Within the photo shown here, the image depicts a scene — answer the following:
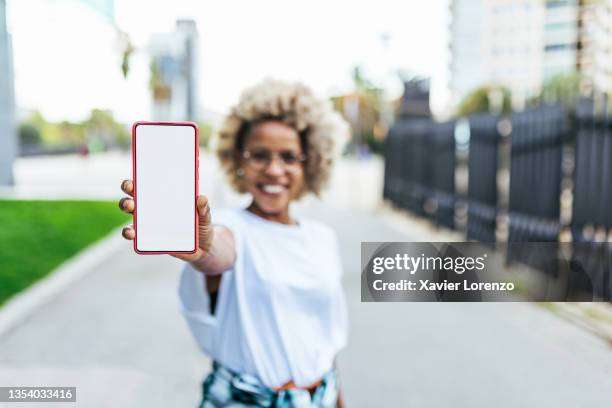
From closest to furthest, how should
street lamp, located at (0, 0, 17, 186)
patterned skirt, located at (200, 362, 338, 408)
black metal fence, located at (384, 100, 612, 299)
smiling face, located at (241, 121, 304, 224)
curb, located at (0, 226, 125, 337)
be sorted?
patterned skirt, located at (200, 362, 338, 408) < smiling face, located at (241, 121, 304, 224) < curb, located at (0, 226, 125, 337) < black metal fence, located at (384, 100, 612, 299) < street lamp, located at (0, 0, 17, 186)

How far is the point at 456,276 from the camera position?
2539 mm

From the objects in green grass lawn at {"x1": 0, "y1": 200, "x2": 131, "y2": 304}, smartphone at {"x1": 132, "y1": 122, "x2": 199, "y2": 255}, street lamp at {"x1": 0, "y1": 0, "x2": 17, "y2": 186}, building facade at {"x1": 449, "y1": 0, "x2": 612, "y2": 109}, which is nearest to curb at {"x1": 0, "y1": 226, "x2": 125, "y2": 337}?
green grass lawn at {"x1": 0, "y1": 200, "x2": 131, "y2": 304}

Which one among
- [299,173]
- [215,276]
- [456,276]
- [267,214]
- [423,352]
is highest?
[299,173]

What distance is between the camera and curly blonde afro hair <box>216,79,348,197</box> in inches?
73.0

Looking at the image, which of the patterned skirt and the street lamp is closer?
the patterned skirt

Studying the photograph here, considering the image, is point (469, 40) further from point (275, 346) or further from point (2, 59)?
point (275, 346)

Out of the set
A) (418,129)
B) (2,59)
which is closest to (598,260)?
(418,129)

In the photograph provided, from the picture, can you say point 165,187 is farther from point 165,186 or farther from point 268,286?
point 268,286

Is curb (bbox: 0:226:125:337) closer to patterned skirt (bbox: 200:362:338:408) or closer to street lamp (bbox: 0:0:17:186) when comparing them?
patterned skirt (bbox: 200:362:338:408)

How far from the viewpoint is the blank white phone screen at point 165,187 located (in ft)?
3.56

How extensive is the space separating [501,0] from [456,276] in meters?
104

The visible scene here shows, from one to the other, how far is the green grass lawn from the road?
0.64 meters

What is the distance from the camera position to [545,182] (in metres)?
6.46

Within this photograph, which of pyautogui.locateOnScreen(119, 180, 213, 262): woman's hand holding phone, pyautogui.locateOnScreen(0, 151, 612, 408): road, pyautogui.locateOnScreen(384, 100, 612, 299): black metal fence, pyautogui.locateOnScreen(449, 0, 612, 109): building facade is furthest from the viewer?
pyautogui.locateOnScreen(449, 0, 612, 109): building facade
